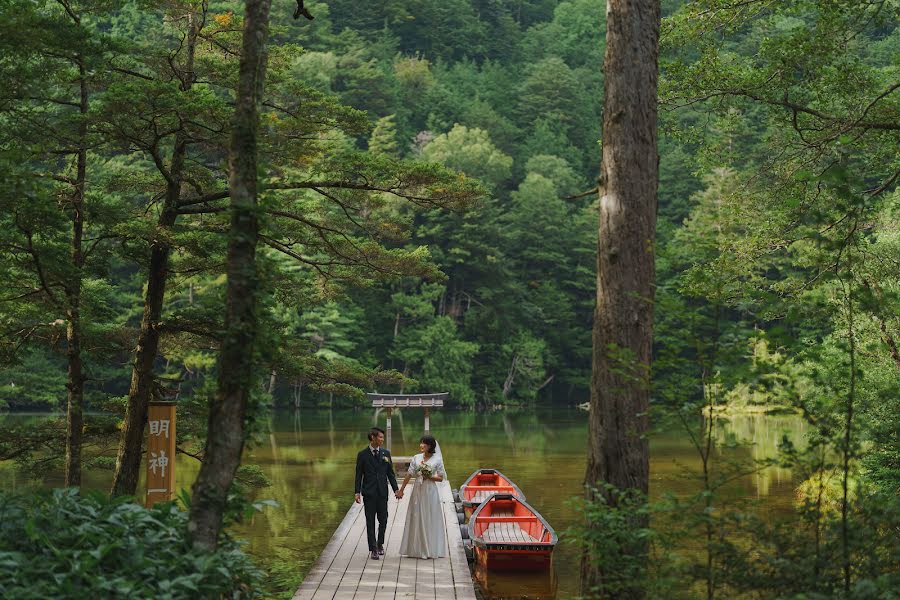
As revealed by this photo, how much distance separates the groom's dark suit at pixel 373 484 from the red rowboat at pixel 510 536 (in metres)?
1.57

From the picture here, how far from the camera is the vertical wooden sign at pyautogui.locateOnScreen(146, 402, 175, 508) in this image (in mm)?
8297

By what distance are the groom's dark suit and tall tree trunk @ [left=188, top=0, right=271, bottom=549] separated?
423cm

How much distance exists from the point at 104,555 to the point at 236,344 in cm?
128

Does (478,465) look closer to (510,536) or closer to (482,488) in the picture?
(482,488)

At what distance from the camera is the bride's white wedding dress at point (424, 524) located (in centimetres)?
951

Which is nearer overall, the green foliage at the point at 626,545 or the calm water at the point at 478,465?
the green foliage at the point at 626,545

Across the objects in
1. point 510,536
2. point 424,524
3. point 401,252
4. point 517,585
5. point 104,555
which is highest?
point 401,252

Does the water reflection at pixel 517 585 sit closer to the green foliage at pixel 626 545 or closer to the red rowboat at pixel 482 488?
the red rowboat at pixel 482 488

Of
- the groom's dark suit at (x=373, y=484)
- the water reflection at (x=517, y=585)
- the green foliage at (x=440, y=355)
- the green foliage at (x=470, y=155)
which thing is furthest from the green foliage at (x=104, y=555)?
the green foliage at (x=470, y=155)

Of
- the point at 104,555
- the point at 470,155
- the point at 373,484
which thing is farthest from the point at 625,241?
the point at 470,155

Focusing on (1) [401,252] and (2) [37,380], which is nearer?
(1) [401,252]

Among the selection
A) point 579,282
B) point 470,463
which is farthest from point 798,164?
point 579,282

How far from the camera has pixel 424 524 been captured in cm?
951

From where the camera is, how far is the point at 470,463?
23297 millimetres
